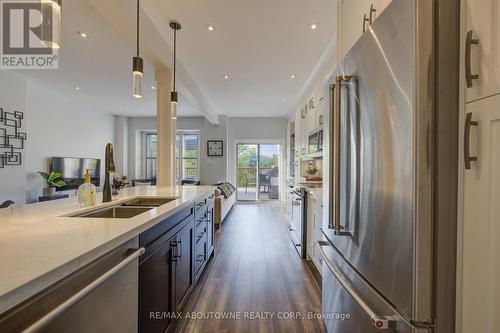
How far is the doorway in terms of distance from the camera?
827 cm

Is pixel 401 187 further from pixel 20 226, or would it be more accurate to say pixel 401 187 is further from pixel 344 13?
pixel 20 226

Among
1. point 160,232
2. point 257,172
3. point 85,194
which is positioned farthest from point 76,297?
point 257,172

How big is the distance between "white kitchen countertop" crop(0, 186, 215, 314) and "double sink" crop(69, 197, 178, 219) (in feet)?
0.67

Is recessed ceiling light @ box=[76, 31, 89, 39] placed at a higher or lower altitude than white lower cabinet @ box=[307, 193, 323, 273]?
higher

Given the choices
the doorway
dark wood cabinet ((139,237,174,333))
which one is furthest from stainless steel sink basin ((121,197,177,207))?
the doorway

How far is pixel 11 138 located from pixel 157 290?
501cm

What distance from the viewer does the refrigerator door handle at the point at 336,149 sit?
1314mm

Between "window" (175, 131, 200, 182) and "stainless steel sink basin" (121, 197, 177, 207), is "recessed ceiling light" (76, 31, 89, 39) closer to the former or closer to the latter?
"stainless steel sink basin" (121, 197, 177, 207)

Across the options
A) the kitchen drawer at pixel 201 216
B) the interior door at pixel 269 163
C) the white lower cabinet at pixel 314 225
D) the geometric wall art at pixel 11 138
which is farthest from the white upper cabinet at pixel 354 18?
the interior door at pixel 269 163

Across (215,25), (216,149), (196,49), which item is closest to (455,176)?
(215,25)

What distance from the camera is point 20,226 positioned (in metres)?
1.15

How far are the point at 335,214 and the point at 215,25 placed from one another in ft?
8.13

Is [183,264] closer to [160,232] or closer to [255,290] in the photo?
[160,232]

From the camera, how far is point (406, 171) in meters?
0.87
